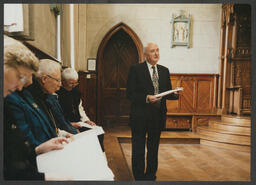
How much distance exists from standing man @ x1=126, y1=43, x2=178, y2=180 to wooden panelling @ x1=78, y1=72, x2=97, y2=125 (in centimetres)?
294

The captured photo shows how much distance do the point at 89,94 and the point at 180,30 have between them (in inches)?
120

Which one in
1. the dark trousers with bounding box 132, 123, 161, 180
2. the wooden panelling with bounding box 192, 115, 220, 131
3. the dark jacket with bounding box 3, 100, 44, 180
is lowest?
the wooden panelling with bounding box 192, 115, 220, 131

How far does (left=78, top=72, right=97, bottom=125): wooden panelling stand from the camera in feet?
15.1

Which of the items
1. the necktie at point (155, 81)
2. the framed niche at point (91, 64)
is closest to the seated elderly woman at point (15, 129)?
the necktie at point (155, 81)

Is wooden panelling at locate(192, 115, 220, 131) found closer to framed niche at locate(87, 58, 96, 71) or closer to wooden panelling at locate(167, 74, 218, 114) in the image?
wooden panelling at locate(167, 74, 218, 114)

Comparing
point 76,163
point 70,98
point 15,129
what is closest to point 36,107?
point 15,129

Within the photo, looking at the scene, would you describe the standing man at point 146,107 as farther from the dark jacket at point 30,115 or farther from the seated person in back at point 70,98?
the dark jacket at point 30,115

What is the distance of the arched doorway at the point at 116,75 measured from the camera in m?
5.27

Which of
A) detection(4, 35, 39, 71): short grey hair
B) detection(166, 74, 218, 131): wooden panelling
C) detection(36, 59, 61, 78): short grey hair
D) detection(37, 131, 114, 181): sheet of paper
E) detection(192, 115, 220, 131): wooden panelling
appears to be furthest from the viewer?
detection(166, 74, 218, 131): wooden panelling

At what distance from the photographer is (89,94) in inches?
189

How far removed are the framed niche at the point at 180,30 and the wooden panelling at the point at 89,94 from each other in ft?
8.01

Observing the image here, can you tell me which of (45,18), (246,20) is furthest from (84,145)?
(246,20)

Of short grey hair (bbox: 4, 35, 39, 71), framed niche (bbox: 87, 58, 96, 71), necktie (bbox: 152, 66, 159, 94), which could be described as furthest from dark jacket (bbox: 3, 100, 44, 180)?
framed niche (bbox: 87, 58, 96, 71)

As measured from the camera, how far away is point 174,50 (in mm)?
5043
